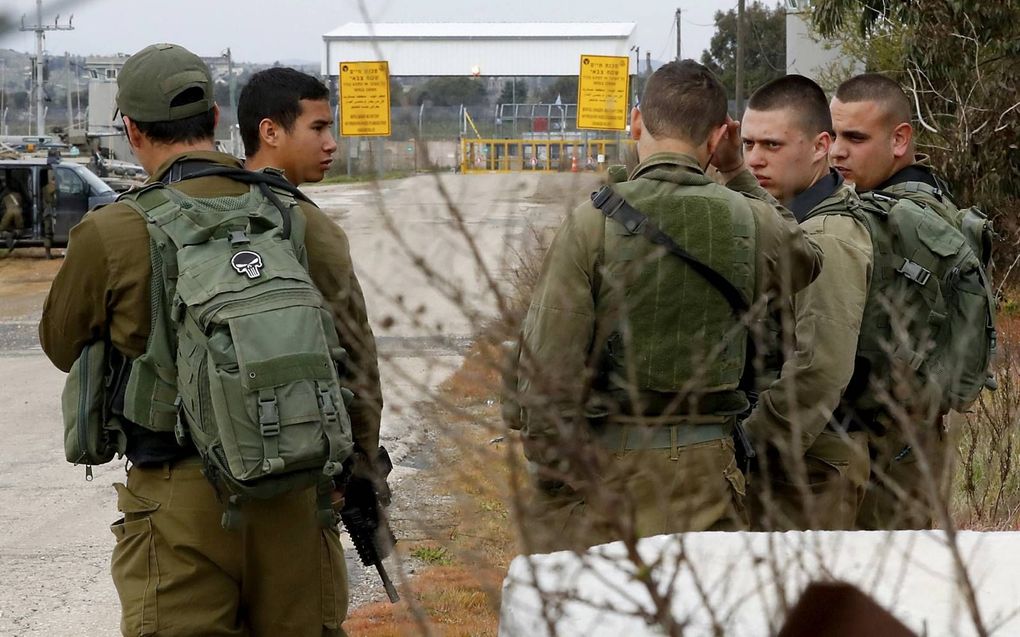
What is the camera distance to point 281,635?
3.23 metres

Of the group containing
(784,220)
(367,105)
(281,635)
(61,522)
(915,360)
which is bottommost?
(61,522)

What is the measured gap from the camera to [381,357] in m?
1.77

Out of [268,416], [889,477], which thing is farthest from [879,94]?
[268,416]

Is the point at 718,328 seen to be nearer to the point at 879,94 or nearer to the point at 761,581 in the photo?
the point at 761,581

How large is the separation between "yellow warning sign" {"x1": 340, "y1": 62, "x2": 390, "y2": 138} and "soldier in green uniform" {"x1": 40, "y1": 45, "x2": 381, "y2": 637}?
3.09ft

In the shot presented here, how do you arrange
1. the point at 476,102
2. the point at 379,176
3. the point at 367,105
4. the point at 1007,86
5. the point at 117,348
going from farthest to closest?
the point at 1007,86 < the point at 117,348 < the point at 476,102 < the point at 367,105 < the point at 379,176

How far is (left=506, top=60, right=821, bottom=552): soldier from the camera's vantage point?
320 cm

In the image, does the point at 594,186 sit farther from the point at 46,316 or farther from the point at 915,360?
the point at 915,360

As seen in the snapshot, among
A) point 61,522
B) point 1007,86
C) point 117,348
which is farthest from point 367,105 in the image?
point 1007,86

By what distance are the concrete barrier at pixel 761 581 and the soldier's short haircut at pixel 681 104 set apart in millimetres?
1268

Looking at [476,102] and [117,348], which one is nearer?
[476,102]

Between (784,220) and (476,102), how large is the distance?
153cm

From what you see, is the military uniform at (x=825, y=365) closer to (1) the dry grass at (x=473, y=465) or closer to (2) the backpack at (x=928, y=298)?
(2) the backpack at (x=928, y=298)

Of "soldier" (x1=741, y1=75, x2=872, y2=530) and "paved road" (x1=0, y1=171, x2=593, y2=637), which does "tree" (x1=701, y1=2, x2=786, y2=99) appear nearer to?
"paved road" (x1=0, y1=171, x2=593, y2=637)
